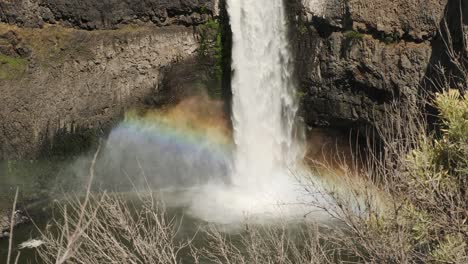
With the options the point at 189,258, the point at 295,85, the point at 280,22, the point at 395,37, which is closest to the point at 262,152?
the point at 295,85

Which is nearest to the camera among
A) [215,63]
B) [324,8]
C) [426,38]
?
[426,38]

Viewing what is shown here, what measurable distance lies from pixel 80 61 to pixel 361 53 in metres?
9.60

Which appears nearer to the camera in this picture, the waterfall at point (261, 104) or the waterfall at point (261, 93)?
the waterfall at point (261, 104)

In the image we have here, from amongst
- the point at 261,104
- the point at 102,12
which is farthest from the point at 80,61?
the point at 261,104

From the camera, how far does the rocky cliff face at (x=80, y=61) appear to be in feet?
64.4

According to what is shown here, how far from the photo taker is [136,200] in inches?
750

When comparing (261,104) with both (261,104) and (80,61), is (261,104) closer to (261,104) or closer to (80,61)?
(261,104)

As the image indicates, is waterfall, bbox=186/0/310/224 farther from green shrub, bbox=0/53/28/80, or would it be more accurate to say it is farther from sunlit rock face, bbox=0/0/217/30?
green shrub, bbox=0/53/28/80

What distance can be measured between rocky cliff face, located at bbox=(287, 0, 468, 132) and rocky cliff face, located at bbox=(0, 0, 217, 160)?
429 cm

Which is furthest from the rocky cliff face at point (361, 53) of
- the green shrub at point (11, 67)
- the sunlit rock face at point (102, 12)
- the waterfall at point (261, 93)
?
the green shrub at point (11, 67)

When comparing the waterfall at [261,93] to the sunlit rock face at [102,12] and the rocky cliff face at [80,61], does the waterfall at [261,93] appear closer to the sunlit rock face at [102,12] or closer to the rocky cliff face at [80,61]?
the sunlit rock face at [102,12]

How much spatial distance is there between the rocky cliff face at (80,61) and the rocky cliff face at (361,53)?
14.1 ft

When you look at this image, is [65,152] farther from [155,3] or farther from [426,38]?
[426,38]

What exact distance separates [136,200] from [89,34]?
247 inches
